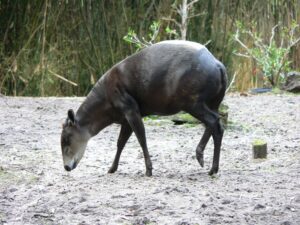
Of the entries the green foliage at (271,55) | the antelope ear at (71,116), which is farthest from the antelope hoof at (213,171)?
the green foliage at (271,55)

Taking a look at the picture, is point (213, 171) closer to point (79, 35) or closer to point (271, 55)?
point (79, 35)

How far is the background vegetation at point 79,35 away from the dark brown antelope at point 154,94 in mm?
5260

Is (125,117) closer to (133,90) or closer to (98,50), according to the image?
(133,90)

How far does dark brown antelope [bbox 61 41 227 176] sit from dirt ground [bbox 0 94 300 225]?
318 mm

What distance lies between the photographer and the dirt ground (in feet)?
15.0

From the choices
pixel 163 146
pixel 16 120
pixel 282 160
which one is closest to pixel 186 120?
pixel 163 146

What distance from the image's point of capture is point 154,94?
19.0ft

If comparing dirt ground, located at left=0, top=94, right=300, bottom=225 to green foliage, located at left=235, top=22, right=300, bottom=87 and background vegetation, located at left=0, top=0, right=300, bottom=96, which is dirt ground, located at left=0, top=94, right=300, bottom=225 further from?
green foliage, located at left=235, top=22, right=300, bottom=87

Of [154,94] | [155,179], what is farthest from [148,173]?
[154,94]

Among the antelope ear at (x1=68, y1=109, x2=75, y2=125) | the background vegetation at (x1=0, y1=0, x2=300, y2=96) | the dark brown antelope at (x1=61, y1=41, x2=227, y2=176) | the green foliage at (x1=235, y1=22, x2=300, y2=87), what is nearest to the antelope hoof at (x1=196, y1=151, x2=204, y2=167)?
the dark brown antelope at (x1=61, y1=41, x2=227, y2=176)

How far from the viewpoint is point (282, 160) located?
6.38 m

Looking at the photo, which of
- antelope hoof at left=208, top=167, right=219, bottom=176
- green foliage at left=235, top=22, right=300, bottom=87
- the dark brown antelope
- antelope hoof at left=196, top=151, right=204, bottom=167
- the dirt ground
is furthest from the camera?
green foliage at left=235, top=22, right=300, bottom=87

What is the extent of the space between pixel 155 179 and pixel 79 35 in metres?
6.77

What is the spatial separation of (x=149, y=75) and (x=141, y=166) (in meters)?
Result: 1.06
